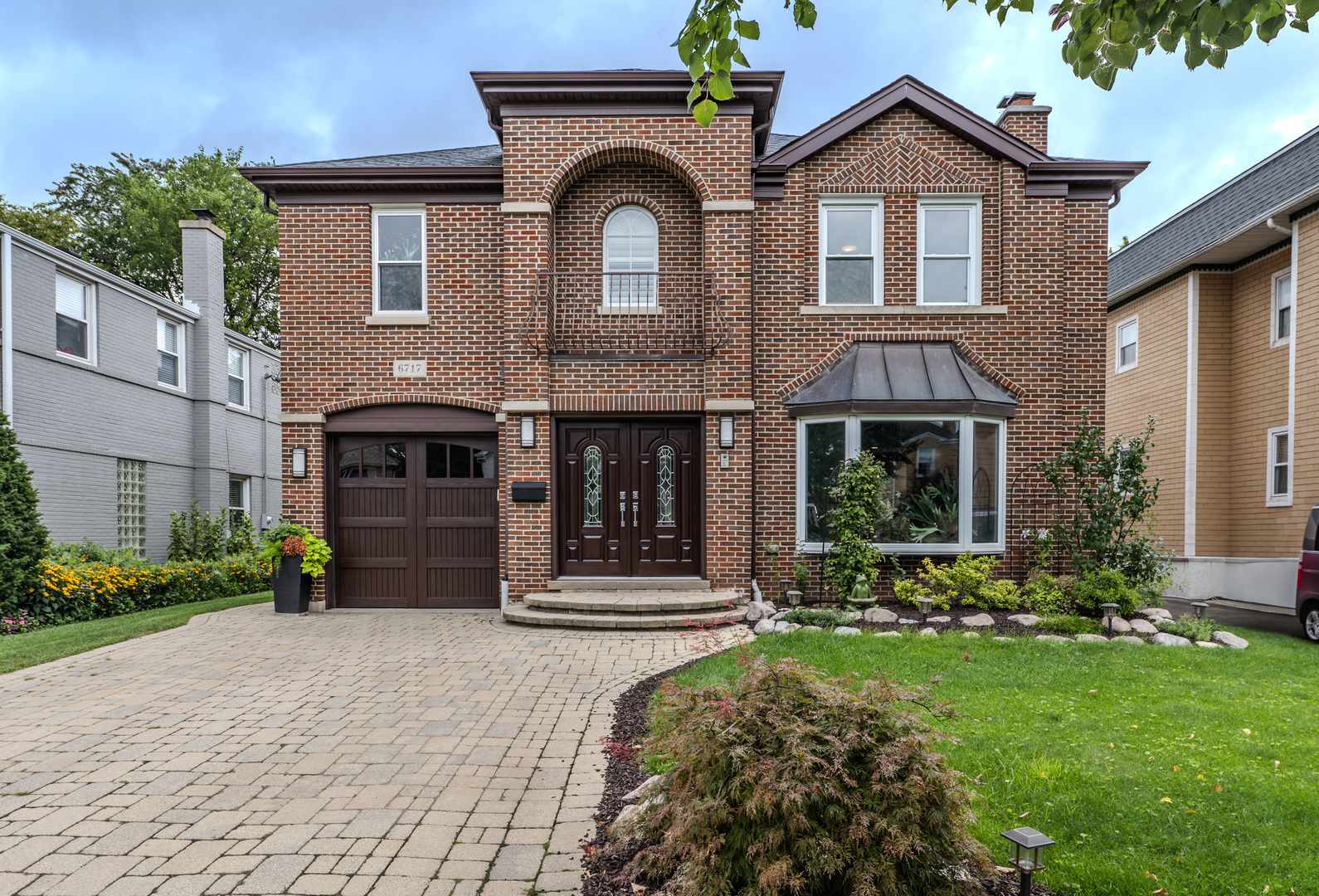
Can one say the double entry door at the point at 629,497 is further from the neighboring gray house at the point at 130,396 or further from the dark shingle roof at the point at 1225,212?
the dark shingle roof at the point at 1225,212

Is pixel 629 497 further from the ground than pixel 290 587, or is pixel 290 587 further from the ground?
pixel 629 497

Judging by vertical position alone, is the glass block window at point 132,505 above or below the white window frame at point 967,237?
below

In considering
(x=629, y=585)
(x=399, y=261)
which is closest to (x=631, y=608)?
(x=629, y=585)

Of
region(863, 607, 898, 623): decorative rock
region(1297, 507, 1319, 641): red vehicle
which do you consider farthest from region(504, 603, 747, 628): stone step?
region(1297, 507, 1319, 641): red vehicle

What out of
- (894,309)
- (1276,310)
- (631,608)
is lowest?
(631,608)

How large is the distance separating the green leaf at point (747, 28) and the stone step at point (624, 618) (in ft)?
22.7

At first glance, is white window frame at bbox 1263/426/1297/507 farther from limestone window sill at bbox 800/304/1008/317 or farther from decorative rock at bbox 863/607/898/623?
decorative rock at bbox 863/607/898/623

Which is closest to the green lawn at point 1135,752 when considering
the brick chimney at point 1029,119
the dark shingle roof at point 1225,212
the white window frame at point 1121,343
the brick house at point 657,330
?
the brick house at point 657,330

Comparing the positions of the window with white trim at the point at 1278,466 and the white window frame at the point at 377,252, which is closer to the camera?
the white window frame at the point at 377,252

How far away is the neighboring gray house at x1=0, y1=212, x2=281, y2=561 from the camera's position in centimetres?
1245

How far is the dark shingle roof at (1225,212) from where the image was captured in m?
11.6

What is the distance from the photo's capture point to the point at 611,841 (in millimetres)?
3447

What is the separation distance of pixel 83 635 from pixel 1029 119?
14777 millimetres

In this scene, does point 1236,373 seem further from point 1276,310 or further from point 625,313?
point 625,313
